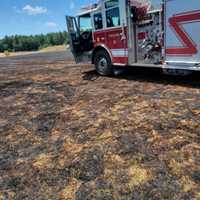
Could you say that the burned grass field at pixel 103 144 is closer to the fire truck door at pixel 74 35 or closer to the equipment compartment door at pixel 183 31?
the equipment compartment door at pixel 183 31

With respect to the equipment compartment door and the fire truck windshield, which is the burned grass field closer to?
the equipment compartment door

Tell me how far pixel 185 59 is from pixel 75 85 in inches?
136

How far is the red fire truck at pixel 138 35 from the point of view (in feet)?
20.1

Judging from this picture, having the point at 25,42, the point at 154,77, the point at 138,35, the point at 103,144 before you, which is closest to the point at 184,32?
the point at 138,35

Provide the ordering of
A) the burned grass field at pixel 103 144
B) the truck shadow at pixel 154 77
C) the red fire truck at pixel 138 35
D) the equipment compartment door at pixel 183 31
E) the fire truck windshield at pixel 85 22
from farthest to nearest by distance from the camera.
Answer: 1. the fire truck windshield at pixel 85 22
2. the truck shadow at pixel 154 77
3. the red fire truck at pixel 138 35
4. the equipment compartment door at pixel 183 31
5. the burned grass field at pixel 103 144

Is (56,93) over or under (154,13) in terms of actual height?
under

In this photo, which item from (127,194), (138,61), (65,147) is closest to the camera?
(127,194)

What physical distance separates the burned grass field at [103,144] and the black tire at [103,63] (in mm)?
1989

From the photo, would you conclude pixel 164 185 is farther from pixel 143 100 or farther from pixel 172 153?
pixel 143 100

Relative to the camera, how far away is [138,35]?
7660 mm

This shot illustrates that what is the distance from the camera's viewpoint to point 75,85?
313 inches

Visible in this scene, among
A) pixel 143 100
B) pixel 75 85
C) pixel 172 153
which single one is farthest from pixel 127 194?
pixel 75 85

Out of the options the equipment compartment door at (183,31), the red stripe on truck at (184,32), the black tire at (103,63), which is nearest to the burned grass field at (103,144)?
the equipment compartment door at (183,31)

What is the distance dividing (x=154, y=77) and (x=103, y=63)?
1916 millimetres
